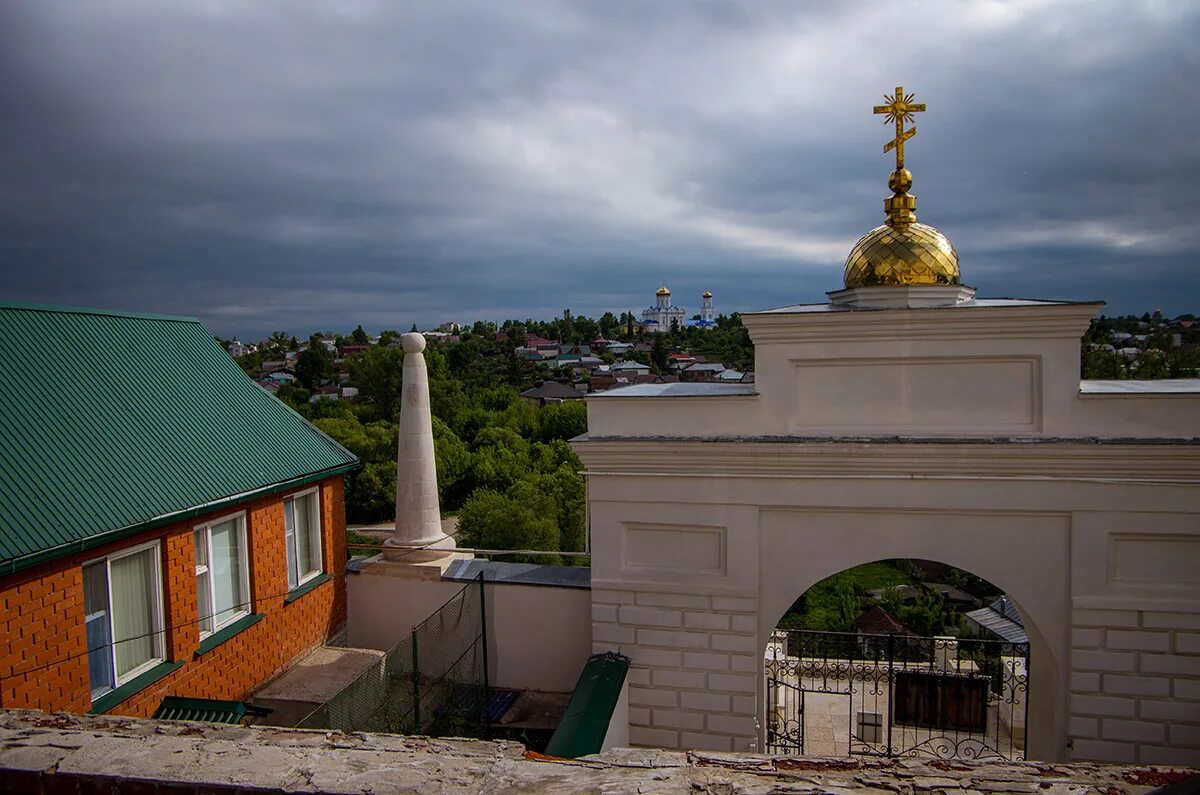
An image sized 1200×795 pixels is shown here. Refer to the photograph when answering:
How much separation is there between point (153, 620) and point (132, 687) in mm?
764

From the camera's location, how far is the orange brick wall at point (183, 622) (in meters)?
6.84

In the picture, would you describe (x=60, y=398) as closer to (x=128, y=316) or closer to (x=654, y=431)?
(x=128, y=316)

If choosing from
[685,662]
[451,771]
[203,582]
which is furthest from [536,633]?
[451,771]

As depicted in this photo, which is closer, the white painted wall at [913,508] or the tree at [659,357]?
the white painted wall at [913,508]

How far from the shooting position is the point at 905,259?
948cm

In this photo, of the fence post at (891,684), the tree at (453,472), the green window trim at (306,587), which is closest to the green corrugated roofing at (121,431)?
the green window trim at (306,587)

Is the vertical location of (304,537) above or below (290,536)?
below

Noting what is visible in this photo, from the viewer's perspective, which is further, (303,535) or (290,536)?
(303,535)

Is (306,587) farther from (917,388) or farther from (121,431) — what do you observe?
(917,388)

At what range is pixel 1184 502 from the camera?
25.3 ft

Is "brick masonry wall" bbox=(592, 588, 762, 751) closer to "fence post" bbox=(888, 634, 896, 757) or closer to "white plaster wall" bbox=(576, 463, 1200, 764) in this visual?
"white plaster wall" bbox=(576, 463, 1200, 764)

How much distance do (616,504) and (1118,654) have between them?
18.4ft

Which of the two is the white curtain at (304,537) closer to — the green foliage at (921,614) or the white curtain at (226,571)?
the white curtain at (226,571)

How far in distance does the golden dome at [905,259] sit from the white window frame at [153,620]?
9120mm
